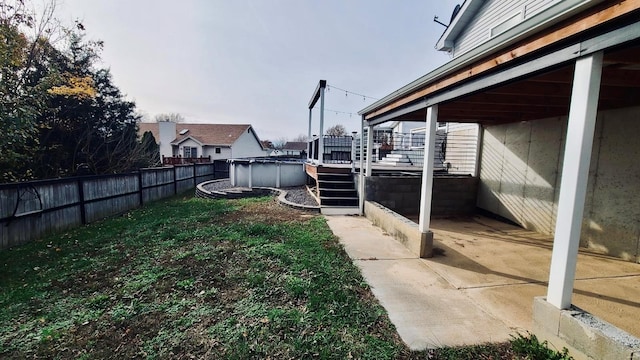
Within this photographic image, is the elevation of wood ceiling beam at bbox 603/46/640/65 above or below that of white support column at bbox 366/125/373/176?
above

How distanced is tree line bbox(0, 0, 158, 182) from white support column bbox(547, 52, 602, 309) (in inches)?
336

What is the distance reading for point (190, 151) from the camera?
93.0 feet

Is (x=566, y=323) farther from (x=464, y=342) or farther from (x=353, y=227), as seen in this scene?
(x=353, y=227)

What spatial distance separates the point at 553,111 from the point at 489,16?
4.44 m

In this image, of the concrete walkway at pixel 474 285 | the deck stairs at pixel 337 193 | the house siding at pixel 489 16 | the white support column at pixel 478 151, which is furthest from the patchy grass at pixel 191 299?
the house siding at pixel 489 16

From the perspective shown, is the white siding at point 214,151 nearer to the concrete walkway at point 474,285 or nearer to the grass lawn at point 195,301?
the grass lawn at point 195,301

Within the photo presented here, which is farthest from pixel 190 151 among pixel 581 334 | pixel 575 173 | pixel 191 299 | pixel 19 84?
pixel 581 334

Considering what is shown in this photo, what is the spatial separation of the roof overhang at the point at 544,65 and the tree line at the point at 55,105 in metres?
7.80

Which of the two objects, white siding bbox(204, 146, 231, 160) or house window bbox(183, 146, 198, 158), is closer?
house window bbox(183, 146, 198, 158)

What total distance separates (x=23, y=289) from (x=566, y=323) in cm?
577

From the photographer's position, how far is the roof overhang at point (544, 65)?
1.84 m

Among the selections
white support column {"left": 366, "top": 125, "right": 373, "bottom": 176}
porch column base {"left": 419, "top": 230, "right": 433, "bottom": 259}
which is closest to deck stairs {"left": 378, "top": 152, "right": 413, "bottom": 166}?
white support column {"left": 366, "top": 125, "right": 373, "bottom": 176}

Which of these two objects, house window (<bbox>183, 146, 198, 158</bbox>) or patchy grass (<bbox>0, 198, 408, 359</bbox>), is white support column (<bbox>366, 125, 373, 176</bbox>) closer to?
patchy grass (<bbox>0, 198, 408, 359</bbox>)

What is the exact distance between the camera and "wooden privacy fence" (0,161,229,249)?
209 inches
